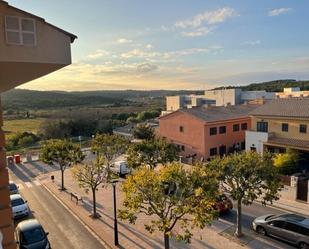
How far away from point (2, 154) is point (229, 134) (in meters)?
33.7

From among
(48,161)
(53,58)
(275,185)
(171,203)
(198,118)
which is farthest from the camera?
(198,118)

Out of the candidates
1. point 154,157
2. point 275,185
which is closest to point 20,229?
point 154,157

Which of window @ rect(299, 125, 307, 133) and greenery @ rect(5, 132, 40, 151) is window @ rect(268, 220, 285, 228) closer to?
window @ rect(299, 125, 307, 133)

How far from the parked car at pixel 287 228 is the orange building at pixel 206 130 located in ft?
61.6

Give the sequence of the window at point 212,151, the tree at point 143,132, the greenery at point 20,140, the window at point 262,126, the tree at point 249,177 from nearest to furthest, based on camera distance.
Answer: the tree at point 249,177 < the window at point 262,126 < the window at point 212,151 < the tree at point 143,132 < the greenery at point 20,140

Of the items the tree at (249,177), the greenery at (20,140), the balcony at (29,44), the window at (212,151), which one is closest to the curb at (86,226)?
the tree at (249,177)

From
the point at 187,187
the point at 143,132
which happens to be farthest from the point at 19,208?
the point at 143,132

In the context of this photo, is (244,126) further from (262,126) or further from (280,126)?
(280,126)

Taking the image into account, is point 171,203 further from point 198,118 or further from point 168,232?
point 198,118

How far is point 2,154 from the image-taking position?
546 cm

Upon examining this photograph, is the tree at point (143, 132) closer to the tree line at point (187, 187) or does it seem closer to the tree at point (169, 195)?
the tree line at point (187, 187)

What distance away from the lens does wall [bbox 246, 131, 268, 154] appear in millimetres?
30869

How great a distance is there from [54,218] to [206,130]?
65.3 feet

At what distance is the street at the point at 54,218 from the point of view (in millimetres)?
16328
